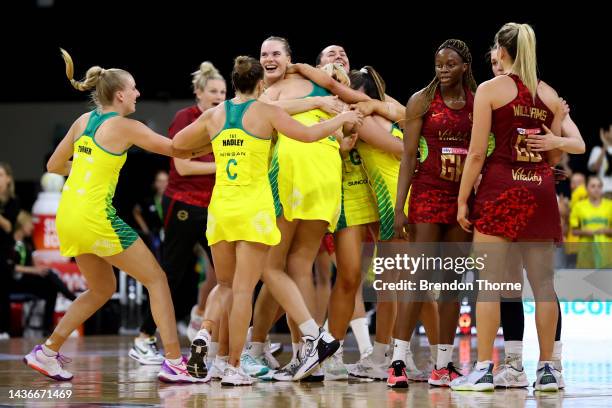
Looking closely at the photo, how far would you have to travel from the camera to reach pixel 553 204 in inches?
212

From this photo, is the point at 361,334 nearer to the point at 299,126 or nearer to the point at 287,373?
the point at 287,373

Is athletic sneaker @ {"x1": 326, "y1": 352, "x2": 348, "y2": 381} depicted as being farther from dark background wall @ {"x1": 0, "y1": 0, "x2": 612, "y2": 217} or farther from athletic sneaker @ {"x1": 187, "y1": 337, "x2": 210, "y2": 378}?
dark background wall @ {"x1": 0, "y1": 0, "x2": 612, "y2": 217}

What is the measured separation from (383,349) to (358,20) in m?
7.21

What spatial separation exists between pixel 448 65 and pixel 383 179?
93cm

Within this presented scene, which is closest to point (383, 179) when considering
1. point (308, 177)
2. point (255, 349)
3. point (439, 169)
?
point (308, 177)

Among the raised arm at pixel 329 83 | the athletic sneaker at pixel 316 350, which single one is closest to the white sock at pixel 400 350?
the athletic sneaker at pixel 316 350

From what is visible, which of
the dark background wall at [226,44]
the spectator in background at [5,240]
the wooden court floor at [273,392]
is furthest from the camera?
the dark background wall at [226,44]

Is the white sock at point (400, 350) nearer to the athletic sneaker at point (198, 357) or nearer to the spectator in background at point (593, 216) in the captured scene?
the athletic sneaker at point (198, 357)

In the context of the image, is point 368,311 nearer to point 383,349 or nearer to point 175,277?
point 175,277

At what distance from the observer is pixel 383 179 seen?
6.29m

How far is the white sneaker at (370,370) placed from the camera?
610cm

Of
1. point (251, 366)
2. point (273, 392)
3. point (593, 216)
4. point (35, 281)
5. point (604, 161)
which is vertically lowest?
point (273, 392)

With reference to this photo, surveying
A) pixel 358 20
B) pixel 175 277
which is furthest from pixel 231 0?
pixel 175 277

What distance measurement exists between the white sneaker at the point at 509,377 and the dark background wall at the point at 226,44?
7012 millimetres
